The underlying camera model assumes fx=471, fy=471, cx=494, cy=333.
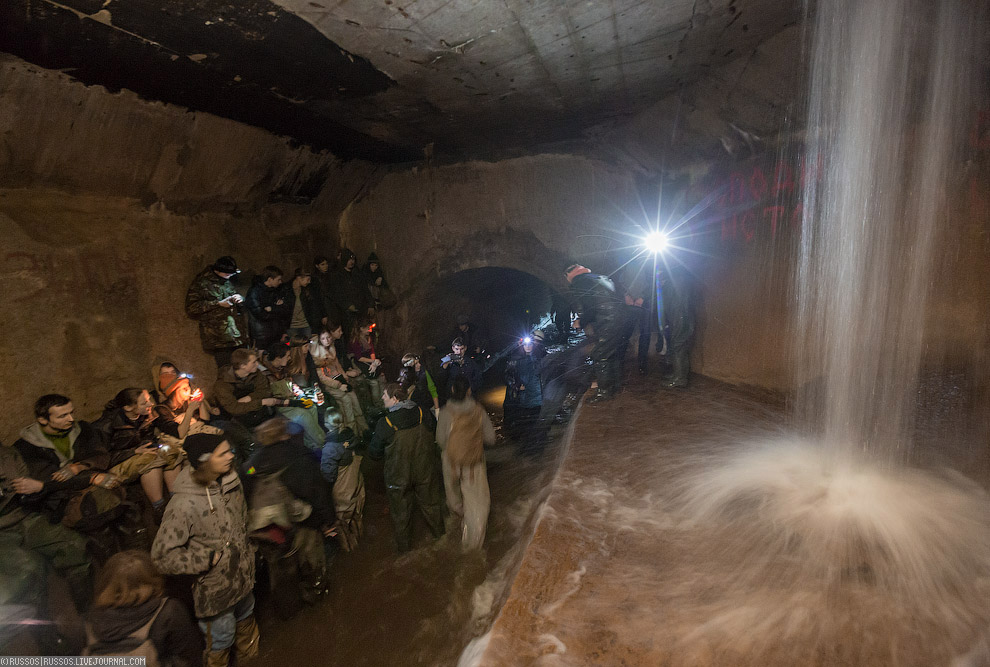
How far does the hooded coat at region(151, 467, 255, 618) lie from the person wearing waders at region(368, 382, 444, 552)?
1319 mm

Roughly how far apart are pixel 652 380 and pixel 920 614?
4.04 meters

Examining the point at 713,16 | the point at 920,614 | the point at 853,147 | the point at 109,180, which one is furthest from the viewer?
the point at 109,180

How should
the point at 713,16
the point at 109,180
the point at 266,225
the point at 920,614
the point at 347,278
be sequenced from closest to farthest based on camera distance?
1. the point at 920,614
2. the point at 713,16
3. the point at 109,180
4. the point at 266,225
5. the point at 347,278

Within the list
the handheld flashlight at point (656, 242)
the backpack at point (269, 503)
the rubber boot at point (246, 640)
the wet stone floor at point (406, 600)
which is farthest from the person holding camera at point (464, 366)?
the rubber boot at point (246, 640)

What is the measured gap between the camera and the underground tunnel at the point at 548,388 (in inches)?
109

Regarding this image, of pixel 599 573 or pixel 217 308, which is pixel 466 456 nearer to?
pixel 599 573

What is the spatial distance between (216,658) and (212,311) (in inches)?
160

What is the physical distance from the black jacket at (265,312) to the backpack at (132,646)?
14.7 ft

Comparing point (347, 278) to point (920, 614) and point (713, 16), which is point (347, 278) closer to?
point (713, 16)

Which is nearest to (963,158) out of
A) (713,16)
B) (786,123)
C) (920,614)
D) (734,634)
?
(786,123)

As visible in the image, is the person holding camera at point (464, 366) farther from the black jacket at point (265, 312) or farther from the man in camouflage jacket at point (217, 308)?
the man in camouflage jacket at point (217, 308)

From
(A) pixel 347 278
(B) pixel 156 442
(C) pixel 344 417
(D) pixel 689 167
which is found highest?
(D) pixel 689 167

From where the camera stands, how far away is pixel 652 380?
6.23 m

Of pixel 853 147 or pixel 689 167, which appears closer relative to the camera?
pixel 853 147
